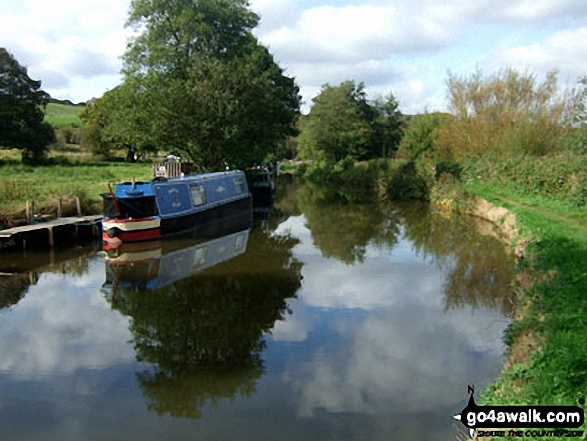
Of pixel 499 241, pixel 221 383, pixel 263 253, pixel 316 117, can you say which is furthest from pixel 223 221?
pixel 316 117

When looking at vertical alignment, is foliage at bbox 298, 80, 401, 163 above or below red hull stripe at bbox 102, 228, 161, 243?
above

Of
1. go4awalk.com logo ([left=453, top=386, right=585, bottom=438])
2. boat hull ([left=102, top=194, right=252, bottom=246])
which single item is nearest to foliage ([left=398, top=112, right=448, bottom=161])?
boat hull ([left=102, top=194, right=252, bottom=246])

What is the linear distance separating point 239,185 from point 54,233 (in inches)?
336

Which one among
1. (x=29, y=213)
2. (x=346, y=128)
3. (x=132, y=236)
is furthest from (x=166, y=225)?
(x=346, y=128)

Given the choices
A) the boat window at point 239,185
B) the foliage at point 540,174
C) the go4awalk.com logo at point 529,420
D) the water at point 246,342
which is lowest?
the water at point 246,342

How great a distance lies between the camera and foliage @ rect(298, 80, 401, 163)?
137 ft

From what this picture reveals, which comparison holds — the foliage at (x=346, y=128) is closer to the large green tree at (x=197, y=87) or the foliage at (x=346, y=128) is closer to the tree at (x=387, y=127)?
the tree at (x=387, y=127)

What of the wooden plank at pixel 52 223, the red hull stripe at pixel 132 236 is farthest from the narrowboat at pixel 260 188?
the red hull stripe at pixel 132 236

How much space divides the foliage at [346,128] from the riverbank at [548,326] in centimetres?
2991

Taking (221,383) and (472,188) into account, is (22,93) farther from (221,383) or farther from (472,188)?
(221,383)

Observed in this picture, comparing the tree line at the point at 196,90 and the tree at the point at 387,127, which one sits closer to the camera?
the tree line at the point at 196,90

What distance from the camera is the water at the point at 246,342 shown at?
565 cm

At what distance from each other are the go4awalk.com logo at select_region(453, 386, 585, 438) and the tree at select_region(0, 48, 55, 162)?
35.0 meters

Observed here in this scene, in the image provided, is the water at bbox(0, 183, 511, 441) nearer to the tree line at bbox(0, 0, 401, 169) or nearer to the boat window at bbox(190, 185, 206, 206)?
the boat window at bbox(190, 185, 206, 206)
